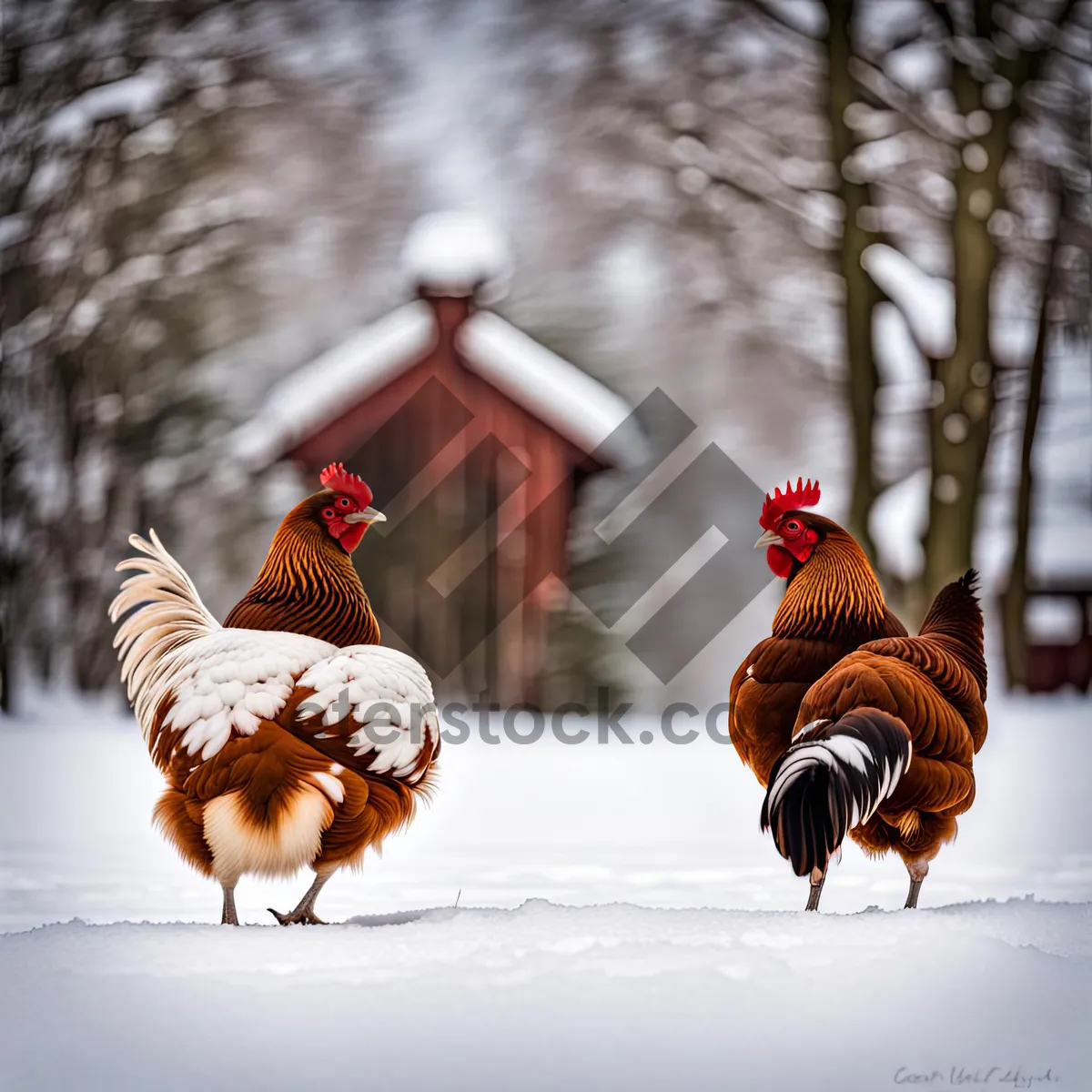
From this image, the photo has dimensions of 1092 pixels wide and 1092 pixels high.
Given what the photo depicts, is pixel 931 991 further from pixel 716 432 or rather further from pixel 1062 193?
pixel 716 432

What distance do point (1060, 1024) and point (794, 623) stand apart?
0.75 m

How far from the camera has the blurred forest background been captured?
507 cm

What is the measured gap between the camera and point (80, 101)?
16.9 ft

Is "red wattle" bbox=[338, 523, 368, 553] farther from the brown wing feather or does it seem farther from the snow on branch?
the snow on branch

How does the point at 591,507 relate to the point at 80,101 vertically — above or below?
below

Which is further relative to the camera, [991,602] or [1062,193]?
[991,602]

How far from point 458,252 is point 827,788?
182 inches

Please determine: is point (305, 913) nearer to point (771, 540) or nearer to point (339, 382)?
point (771, 540)

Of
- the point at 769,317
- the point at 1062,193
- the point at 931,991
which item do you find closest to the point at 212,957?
the point at 931,991

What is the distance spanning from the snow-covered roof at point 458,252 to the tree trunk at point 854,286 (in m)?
1.71

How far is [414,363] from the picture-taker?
557 cm

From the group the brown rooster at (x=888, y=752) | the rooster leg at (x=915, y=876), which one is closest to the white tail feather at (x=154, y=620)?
the brown rooster at (x=888, y=752)

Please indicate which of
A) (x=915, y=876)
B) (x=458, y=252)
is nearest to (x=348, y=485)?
(x=915, y=876)

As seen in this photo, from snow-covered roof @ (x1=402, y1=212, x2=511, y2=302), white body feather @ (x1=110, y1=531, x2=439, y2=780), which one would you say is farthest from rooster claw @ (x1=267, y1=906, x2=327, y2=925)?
snow-covered roof @ (x1=402, y1=212, x2=511, y2=302)
